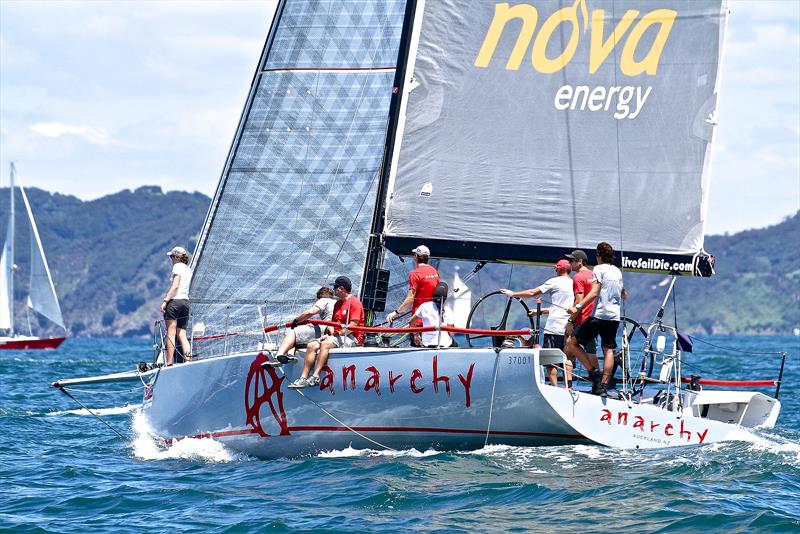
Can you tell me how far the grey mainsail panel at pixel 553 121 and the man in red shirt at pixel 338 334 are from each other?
1073 mm

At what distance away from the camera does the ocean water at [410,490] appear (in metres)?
8.92

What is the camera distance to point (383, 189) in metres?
12.8

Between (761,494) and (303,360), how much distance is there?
13.1 feet

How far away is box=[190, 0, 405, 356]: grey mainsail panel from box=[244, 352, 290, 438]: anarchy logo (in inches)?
53.1

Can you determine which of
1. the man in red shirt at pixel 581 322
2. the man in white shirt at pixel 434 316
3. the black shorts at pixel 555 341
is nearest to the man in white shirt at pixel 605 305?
the man in red shirt at pixel 581 322

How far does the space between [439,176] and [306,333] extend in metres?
2.24

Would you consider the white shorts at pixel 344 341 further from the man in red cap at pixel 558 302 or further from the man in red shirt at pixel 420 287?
the man in red cap at pixel 558 302

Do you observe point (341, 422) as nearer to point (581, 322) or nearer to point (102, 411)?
point (581, 322)

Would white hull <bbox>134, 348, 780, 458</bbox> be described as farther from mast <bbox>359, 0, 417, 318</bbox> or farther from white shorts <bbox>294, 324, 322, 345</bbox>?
mast <bbox>359, 0, 417, 318</bbox>

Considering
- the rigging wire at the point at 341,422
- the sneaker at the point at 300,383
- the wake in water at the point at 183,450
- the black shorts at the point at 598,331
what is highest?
the black shorts at the point at 598,331

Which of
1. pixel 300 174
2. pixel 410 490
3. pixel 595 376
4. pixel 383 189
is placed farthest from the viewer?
pixel 300 174

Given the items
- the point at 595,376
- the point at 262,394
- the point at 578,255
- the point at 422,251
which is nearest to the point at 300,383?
the point at 262,394

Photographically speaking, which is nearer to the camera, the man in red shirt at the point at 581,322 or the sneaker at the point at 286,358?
the sneaker at the point at 286,358

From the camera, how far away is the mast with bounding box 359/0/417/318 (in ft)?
41.3
